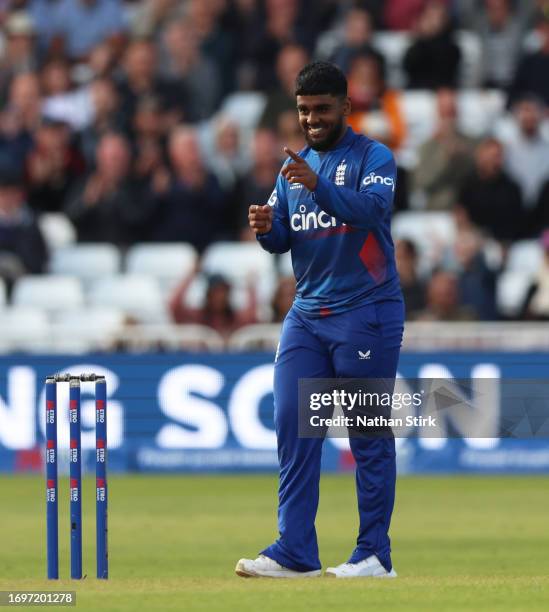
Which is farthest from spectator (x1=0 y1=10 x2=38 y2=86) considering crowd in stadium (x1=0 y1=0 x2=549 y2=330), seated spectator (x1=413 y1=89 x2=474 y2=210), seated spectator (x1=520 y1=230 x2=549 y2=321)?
seated spectator (x1=520 y1=230 x2=549 y2=321)

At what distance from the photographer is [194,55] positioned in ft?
64.7

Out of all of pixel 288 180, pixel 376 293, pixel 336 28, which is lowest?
pixel 376 293

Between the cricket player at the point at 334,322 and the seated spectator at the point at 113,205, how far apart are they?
1026 centimetres

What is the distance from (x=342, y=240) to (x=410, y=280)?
8282 mm

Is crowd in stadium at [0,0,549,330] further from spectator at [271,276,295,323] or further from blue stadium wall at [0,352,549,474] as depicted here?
blue stadium wall at [0,352,549,474]

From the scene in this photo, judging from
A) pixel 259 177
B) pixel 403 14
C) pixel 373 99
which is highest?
pixel 403 14

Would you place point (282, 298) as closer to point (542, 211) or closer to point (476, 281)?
point (476, 281)

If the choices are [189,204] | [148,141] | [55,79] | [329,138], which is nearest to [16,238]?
[189,204]

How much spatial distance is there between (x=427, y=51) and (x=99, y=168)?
3.67 meters

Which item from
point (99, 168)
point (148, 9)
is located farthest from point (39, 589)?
point (148, 9)

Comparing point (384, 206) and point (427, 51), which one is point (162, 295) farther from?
point (384, 206)

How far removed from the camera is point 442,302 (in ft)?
52.1

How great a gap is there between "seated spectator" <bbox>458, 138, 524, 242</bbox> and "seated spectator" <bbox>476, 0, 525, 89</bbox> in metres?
2.11

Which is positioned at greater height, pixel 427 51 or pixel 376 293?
pixel 427 51
